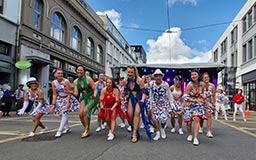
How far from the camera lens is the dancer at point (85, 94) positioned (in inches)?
284

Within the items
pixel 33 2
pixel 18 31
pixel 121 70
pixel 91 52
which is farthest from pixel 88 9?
pixel 121 70

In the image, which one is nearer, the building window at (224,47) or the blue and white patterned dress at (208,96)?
the blue and white patterned dress at (208,96)

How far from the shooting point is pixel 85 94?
729 cm

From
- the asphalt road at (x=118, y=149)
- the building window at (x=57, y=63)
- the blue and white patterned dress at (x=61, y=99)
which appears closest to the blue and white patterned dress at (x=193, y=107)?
the asphalt road at (x=118, y=149)

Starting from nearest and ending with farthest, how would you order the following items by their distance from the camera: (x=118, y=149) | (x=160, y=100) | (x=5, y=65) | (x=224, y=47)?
(x=118, y=149)
(x=160, y=100)
(x=5, y=65)
(x=224, y=47)

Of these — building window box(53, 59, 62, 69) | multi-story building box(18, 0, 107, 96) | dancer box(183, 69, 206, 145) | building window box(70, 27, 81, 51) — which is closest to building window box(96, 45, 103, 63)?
multi-story building box(18, 0, 107, 96)

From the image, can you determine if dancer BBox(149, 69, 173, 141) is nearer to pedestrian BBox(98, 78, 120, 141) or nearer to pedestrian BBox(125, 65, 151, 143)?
pedestrian BBox(125, 65, 151, 143)

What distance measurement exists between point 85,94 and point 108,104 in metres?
0.66

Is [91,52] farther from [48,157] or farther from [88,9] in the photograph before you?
[48,157]

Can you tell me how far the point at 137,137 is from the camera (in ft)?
22.9

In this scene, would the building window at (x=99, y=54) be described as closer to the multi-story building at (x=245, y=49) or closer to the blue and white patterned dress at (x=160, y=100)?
the multi-story building at (x=245, y=49)

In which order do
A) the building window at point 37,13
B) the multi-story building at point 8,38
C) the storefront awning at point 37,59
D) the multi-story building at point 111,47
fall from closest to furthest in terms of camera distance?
the multi-story building at point 8,38
the storefront awning at point 37,59
the building window at point 37,13
the multi-story building at point 111,47

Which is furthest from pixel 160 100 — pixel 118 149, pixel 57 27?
pixel 57 27

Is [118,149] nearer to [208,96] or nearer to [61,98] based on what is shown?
[61,98]
